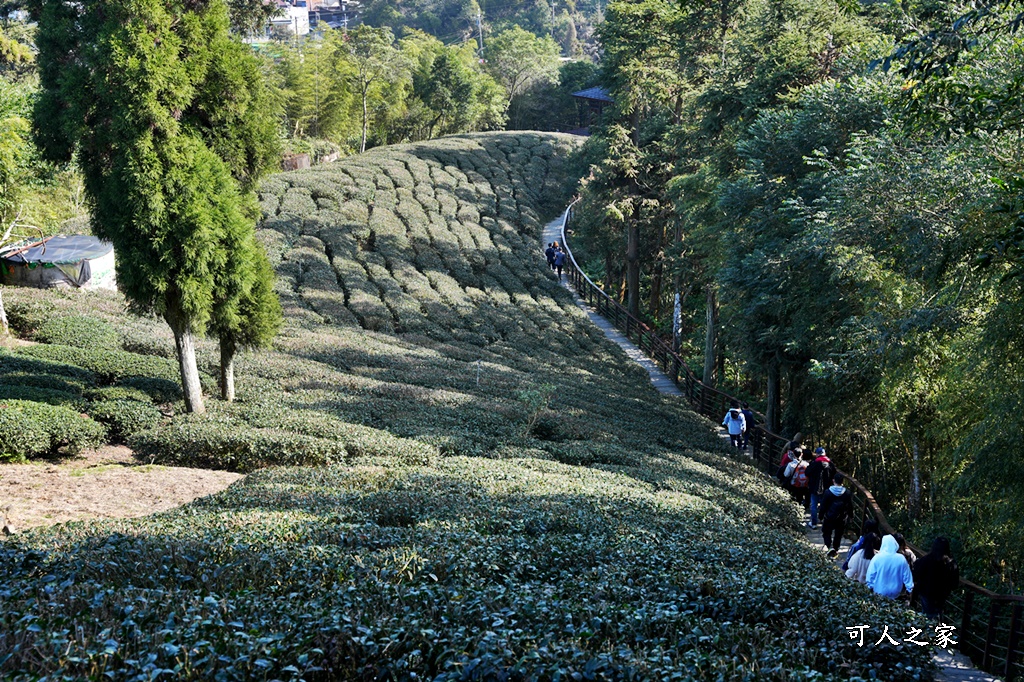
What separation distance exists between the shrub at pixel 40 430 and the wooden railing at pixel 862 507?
11124mm

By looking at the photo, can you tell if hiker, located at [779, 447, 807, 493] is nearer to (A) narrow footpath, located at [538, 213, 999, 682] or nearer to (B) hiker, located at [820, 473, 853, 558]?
(A) narrow footpath, located at [538, 213, 999, 682]

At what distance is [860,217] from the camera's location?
543 inches

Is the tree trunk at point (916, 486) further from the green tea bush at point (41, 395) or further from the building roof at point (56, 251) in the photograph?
the building roof at point (56, 251)

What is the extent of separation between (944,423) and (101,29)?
14.6m

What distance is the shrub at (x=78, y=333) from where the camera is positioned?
16.1 metres

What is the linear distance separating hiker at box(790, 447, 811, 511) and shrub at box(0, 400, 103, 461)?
11.7 meters

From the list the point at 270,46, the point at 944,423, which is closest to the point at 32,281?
the point at 944,423

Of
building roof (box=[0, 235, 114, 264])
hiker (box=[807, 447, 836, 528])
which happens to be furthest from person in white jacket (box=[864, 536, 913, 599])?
building roof (box=[0, 235, 114, 264])

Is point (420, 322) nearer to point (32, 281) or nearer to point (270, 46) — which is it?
point (32, 281)

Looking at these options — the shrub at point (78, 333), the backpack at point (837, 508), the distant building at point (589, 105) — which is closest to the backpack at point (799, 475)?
the backpack at point (837, 508)

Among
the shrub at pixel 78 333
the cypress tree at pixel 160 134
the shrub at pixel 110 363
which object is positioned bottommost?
the shrub at pixel 110 363

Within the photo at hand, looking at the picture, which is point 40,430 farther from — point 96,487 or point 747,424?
point 747,424

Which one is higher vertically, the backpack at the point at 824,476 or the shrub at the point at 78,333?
the shrub at the point at 78,333

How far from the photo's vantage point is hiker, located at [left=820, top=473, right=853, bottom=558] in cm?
1205
